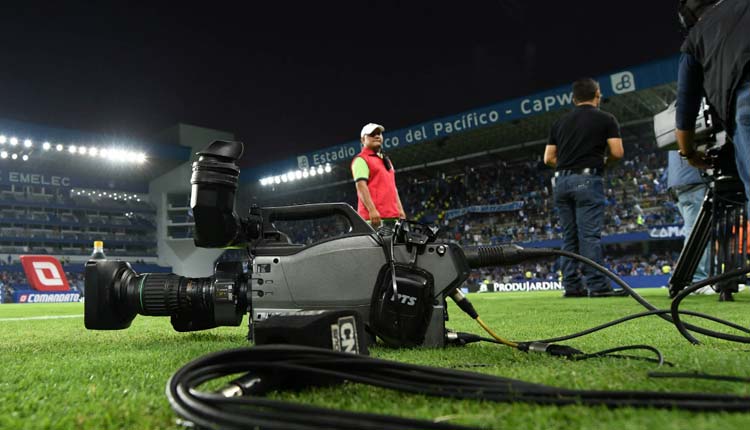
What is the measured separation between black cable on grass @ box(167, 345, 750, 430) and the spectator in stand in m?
3.31

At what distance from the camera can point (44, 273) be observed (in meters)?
15.0

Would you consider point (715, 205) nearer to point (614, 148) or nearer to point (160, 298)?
point (614, 148)

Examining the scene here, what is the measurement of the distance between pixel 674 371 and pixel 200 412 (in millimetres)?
845

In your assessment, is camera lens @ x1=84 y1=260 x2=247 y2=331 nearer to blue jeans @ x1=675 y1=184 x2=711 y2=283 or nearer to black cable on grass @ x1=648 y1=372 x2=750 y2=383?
black cable on grass @ x1=648 y1=372 x2=750 y2=383

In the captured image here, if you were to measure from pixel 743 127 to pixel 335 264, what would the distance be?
1.49 meters

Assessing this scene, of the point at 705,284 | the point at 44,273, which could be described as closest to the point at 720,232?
the point at 705,284

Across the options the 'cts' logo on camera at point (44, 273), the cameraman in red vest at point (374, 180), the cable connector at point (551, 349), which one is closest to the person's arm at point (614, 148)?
the cameraman in red vest at point (374, 180)

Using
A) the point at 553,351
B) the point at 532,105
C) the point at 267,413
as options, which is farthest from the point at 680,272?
the point at 532,105

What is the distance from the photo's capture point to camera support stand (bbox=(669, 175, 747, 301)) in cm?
277

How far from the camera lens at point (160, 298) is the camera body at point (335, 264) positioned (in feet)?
0.11

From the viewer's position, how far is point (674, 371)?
2.95 ft

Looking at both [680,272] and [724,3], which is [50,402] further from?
[680,272]

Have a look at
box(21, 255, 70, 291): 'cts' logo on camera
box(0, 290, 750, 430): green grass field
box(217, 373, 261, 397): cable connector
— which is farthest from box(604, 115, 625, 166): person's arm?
box(21, 255, 70, 291): 'cts' logo on camera

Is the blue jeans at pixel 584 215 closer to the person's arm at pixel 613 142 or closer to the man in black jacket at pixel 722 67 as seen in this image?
the person's arm at pixel 613 142
